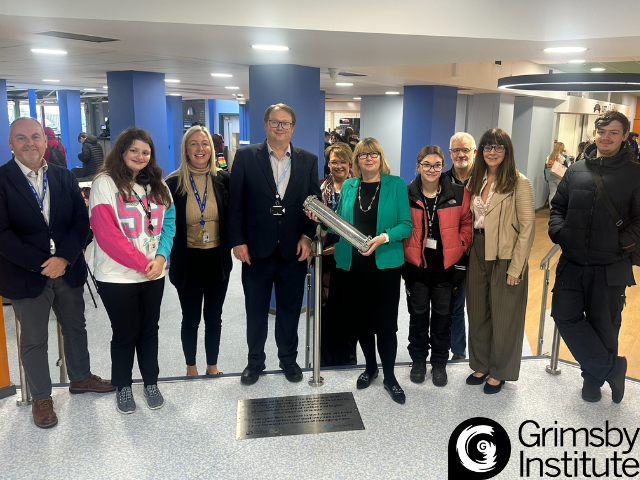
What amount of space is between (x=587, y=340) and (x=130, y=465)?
2548 mm

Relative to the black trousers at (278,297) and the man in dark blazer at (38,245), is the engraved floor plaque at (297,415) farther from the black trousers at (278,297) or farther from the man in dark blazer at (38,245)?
the man in dark blazer at (38,245)

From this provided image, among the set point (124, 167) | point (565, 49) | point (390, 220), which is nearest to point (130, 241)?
point (124, 167)

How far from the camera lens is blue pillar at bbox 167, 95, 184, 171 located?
15.7 m

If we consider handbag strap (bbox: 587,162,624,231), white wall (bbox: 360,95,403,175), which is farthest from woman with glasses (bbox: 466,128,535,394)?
white wall (bbox: 360,95,403,175)

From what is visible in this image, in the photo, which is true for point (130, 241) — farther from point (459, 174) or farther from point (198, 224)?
point (459, 174)

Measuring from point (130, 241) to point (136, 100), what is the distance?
489cm

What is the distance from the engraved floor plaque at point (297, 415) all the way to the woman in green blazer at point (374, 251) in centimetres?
33

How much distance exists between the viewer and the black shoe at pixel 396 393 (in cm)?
298

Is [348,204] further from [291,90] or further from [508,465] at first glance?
[291,90]

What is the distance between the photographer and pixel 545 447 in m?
2.62

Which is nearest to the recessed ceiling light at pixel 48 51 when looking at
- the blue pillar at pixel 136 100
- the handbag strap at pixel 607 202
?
the blue pillar at pixel 136 100

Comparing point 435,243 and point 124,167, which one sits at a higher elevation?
point 124,167

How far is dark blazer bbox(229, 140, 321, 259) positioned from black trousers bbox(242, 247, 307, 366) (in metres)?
0.09

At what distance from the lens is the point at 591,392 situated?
3.09 m
